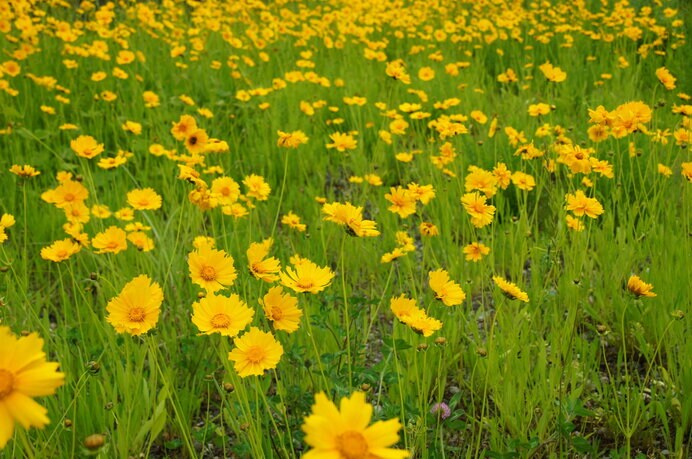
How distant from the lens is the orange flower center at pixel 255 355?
0.89 meters

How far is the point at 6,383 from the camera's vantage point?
21.5 inches

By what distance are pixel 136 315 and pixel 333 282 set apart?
91cm

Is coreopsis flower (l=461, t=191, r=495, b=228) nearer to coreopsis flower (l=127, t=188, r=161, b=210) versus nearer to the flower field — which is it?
the flower field

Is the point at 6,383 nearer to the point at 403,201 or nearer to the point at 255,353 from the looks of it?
the point at 255,353

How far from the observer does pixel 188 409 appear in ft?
4.27

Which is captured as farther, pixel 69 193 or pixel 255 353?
pixel 69 193

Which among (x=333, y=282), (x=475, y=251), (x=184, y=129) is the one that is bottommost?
(x=333, y=282)

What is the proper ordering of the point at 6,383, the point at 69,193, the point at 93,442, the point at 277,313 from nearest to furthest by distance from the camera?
1. the point at 6,383
2. the point at 93,442
3. the point at 277,313
4. the point at 69,193

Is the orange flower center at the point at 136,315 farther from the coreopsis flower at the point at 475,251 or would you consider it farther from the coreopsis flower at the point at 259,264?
the coreopsis flower at the point at 475,251

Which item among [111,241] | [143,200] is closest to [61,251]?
[111,241]

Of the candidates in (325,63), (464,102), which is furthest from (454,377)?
(325,63)

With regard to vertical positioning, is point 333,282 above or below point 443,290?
below

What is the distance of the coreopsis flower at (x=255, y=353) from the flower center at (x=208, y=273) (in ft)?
0.51

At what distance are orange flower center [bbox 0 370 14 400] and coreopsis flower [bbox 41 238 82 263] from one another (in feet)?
2.78
